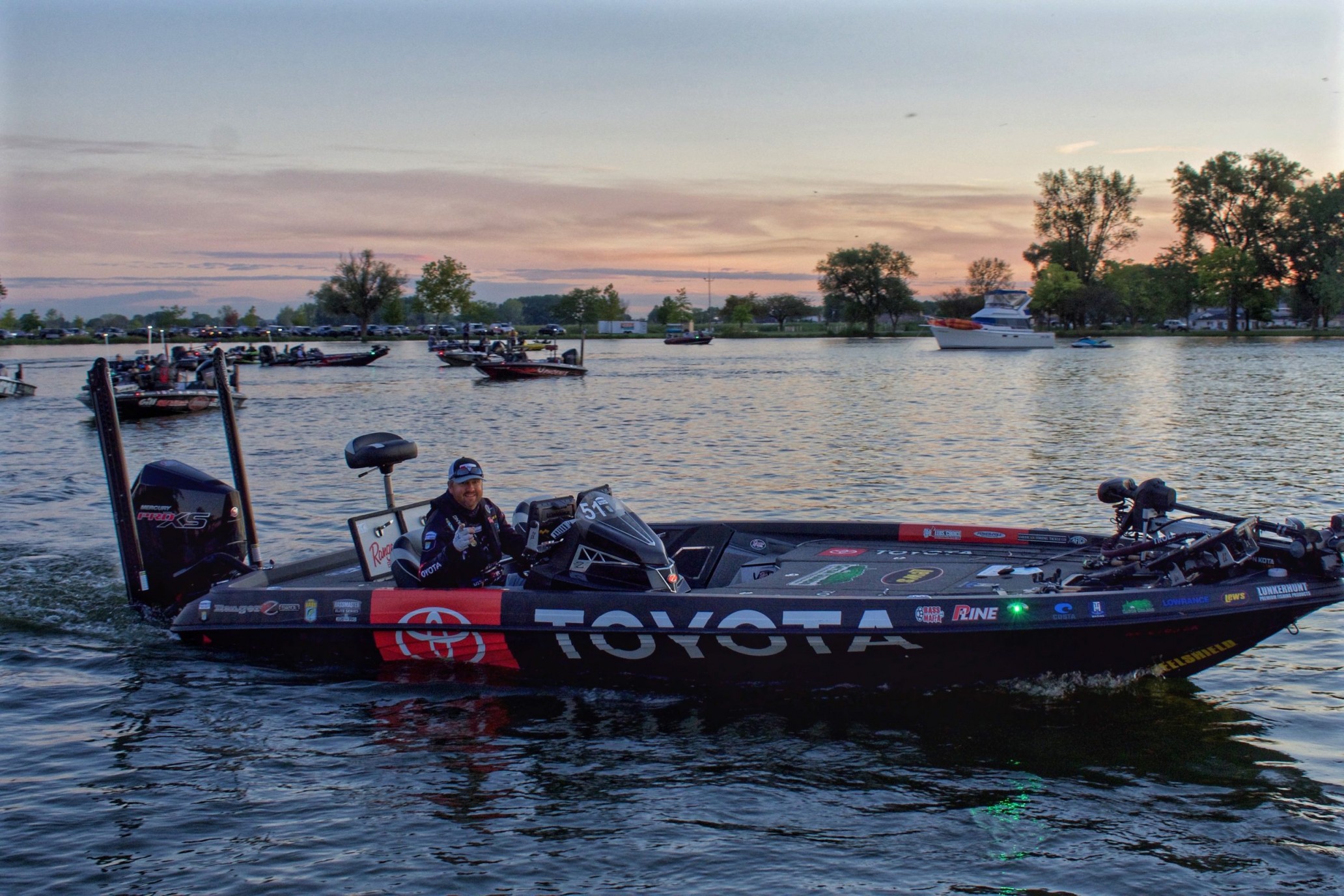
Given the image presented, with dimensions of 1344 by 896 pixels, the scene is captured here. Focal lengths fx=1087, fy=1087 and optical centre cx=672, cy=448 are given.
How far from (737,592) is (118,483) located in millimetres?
5854

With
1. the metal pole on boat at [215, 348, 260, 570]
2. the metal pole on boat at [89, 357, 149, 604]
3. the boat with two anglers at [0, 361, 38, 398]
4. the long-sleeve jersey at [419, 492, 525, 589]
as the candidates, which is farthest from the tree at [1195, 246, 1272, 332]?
the metal pole on boat at [89, 357, 149, 604]

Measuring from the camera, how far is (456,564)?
28.6ft

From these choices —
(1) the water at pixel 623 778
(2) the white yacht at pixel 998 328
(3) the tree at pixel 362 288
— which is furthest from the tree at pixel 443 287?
(1) the water at pixel 623 778

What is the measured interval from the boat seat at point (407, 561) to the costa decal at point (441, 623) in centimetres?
17

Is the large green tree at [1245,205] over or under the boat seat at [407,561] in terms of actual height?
over

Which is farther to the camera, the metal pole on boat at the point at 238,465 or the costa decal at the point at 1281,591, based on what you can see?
the metal pole on boat at the point at 238,465

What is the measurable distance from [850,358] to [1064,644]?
7660cm

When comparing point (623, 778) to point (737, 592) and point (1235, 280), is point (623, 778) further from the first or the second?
point (1235, 280)

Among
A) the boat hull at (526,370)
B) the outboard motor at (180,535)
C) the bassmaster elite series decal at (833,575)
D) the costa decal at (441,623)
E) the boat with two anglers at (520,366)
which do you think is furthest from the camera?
the boat with two anglers at (520,366)

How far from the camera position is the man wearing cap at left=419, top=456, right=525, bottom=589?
867 cm

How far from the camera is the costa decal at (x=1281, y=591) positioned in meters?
7.20

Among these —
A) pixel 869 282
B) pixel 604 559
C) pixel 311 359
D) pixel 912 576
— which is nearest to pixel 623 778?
pixel 604 559

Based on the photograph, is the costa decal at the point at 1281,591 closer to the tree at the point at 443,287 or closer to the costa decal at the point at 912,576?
the costa decal at the point at 912,576

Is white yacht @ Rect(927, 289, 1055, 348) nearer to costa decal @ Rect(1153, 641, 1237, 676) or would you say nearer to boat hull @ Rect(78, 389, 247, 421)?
boat hull @ Rect(78, 389, 247, 421)
